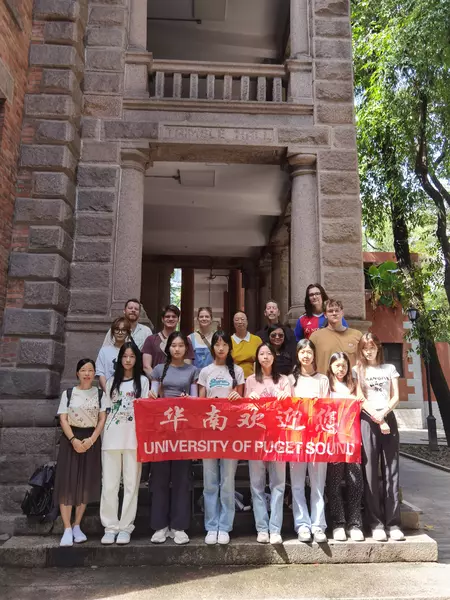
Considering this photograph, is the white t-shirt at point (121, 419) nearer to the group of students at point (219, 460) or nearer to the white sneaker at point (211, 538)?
the group of students at point (219, 460)

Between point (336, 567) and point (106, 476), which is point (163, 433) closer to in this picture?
point (106, 476)

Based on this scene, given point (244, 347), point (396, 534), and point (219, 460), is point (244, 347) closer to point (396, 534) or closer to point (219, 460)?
point (219, 460)

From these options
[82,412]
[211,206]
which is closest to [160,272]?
[211,206]

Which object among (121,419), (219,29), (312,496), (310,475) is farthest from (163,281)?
(312,496)

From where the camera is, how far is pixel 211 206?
11945mm

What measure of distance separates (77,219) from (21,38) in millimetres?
2826

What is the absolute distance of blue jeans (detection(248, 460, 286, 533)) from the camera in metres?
4.88

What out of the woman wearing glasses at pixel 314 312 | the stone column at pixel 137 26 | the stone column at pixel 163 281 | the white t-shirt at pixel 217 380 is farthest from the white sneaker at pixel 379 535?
the stone column at pixel 163 281

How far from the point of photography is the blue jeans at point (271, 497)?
488 cm

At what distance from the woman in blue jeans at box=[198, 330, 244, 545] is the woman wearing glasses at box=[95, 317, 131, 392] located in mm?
1081

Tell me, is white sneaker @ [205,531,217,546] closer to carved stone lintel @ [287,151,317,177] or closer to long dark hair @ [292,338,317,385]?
long dark hair @ [292,338,317,385]

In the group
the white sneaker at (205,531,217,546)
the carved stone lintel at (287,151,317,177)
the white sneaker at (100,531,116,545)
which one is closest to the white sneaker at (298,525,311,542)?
the white sneaker at (205,531,217,546)

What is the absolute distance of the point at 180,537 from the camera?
15.8 ft

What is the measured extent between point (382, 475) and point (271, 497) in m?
1.23
